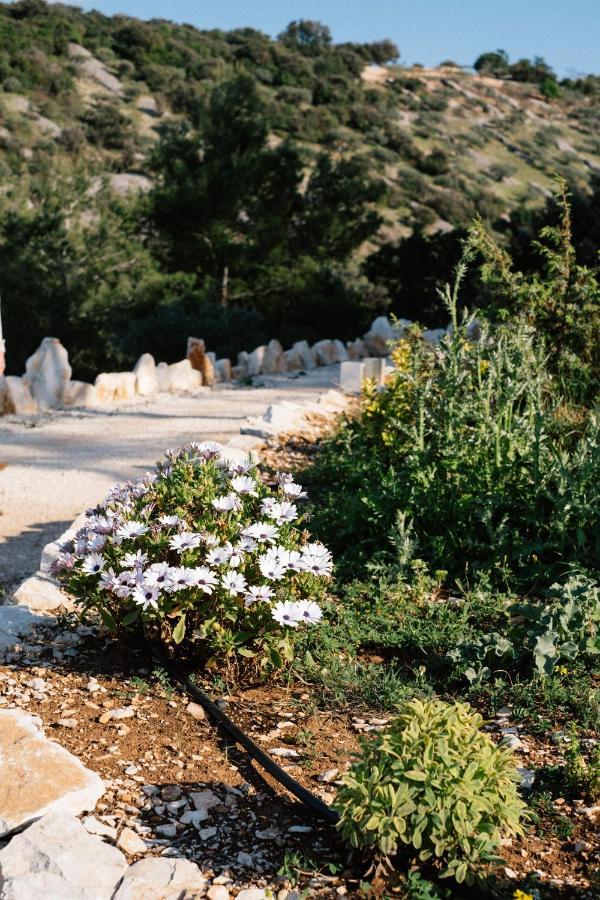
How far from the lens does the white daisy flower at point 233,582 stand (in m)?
2.75

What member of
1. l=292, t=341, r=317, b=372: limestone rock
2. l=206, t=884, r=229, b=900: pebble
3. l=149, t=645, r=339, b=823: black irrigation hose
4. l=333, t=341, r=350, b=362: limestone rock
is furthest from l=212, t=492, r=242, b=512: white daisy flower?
l=333, t=341, r=350, b=362: limestone rock

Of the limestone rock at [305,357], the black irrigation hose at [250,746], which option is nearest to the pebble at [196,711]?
the black irrigation hose at [250,746]

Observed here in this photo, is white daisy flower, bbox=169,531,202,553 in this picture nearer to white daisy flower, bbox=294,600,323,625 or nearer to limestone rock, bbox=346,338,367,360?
white daisy flower, bbox=294,600,323,625

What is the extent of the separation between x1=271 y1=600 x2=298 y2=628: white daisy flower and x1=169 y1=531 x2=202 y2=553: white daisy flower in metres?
0.31

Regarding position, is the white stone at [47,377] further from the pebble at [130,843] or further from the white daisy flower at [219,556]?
the pebble at [130,843]

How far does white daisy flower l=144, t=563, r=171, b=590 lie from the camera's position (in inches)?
107

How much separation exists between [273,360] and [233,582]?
29.2ft

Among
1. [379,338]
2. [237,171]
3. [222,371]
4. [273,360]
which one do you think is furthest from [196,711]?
[237,171]

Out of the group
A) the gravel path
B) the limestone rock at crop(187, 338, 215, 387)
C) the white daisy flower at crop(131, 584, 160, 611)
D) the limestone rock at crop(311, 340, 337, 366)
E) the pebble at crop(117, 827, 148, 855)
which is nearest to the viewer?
the pebble at crop(117, 827, 148, 855)

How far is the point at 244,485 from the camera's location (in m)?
3.12

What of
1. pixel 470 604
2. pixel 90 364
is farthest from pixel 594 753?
pixel 90 364

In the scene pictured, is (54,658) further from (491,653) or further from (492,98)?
(492,98)

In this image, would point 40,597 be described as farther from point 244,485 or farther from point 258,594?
point 258,594

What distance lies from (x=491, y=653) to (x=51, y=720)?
1429mm
